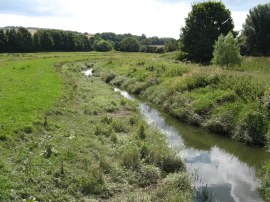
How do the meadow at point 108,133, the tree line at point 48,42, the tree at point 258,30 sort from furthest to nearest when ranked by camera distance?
the tree line at point 48,42 < the tree at point 258,30 < the meadow at point 108,133

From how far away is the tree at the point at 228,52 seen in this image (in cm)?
3621

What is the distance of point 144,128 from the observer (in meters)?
19.4

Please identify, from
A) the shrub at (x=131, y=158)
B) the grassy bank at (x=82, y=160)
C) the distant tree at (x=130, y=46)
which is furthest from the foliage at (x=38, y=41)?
the shrub at (x=131, y=158)

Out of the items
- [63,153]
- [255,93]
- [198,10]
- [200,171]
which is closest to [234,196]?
[200,171]

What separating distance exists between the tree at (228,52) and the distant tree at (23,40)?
82.5m

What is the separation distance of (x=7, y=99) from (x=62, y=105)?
11.4 feet

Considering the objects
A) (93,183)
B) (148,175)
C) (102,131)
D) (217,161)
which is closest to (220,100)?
(217,161)

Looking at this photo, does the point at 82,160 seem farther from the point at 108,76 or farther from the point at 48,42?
the point at 48,42

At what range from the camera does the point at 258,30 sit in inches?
2076

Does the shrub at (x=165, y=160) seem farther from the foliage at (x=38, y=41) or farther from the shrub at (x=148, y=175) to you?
the foliage at (x=38, y=41)

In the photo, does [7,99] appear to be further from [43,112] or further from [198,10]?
[198,10]

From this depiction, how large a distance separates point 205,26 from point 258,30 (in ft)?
26.1

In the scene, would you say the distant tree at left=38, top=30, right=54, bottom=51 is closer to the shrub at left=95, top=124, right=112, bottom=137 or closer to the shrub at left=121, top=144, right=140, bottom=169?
the shrub at left=95, top=124, right=112, bottom=137

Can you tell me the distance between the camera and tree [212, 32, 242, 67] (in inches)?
1426
